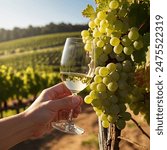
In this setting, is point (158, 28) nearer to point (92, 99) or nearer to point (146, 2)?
point (146, 2)

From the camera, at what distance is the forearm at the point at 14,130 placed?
1249mm

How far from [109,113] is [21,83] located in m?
10.3

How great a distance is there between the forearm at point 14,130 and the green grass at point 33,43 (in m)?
28.0

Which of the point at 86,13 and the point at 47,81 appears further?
the point at 47,81

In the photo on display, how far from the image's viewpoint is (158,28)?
4.00ft

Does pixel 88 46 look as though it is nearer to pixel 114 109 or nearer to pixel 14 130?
pixel 114 109

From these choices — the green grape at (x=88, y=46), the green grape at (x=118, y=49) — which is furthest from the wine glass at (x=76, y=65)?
the green grape at (x=118, y=49)

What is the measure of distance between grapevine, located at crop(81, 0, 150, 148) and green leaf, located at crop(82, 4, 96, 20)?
0.03 metres

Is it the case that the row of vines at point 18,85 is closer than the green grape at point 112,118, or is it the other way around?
the green grape at point 112,118

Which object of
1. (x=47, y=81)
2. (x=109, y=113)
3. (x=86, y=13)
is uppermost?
(x=86, y=13)

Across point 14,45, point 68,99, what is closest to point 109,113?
point 68,99

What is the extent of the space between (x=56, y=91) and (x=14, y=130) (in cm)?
24

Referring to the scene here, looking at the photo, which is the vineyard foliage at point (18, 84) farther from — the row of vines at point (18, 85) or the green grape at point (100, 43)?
the green grape at point (100, 43)

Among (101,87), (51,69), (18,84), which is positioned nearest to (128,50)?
(101,87)
